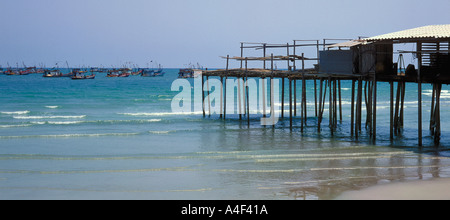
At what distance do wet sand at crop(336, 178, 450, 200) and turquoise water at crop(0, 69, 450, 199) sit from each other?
400 mm

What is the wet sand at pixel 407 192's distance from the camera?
11469 mm

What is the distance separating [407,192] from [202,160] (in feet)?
21.2

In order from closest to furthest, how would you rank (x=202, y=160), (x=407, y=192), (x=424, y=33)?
(x=407, y=192)
(x=202, y=160)
(x=424, y=33)

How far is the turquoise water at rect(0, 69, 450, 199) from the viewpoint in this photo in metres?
12.6

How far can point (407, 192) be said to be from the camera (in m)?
11.9

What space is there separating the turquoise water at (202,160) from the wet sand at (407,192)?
0.40 meters

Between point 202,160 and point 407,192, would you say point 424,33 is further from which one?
point 202,160

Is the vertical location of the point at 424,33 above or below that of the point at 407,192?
above

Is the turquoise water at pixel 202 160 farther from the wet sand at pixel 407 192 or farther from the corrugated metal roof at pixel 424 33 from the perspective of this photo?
the corrugated metal roof at pixel 424 33

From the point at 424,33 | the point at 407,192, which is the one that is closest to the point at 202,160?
the point at 407,192

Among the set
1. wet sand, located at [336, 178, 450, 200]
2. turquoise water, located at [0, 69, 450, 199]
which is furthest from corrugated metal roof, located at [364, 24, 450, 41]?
wet sand, located at [336, 178, 450, 200]
